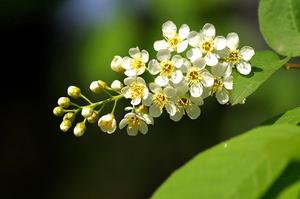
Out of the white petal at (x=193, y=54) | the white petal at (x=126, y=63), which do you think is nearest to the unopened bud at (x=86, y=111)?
the white petal at (x=126, y=63)

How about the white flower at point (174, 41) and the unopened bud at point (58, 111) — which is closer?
the white flower at point (174, 41)

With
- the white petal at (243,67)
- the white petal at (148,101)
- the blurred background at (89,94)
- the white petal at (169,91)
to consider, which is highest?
the white petal at (243,67)

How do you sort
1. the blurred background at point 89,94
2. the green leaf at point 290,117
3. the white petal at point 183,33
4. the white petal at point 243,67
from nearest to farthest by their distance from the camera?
1. the green leaf at point 290,117
2. the white petal at point 243,67
3. the white petal at point 183,33
4. the blurred background at point 89,94

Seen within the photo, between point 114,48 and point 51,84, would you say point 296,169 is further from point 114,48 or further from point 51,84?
point 51,84

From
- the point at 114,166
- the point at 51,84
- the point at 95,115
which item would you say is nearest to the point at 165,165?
the point at 114,166

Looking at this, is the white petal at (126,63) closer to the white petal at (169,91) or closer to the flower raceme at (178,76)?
the flower raceme at (178,76)
